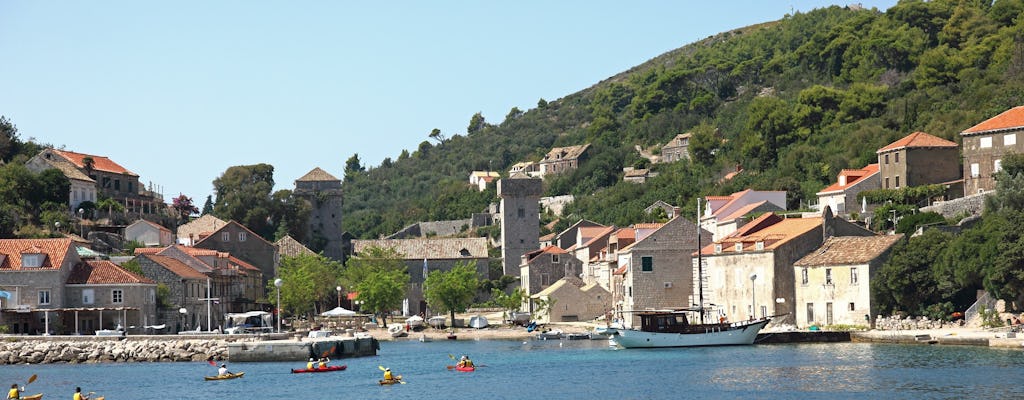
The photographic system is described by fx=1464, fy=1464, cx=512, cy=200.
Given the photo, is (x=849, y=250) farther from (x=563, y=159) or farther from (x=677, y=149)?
(x=563, y=159)

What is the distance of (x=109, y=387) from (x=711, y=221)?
47741mm

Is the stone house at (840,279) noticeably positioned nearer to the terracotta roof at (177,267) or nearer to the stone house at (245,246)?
the terracotta roof at (177,267)

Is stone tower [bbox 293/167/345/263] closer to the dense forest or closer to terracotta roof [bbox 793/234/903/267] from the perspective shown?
the dense forest

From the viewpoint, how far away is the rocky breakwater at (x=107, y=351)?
66.4m

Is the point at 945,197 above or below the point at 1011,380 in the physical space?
above

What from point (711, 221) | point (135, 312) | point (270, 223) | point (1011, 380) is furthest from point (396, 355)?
point (270, 223)

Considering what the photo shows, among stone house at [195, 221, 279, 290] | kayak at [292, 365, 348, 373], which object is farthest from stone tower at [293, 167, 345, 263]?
kayak at [292, 365, 348, 373]

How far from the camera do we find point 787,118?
11800cm

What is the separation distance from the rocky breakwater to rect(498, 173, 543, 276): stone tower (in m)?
55.5

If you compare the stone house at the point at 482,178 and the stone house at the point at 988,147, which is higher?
the stone house at the point at 482,178

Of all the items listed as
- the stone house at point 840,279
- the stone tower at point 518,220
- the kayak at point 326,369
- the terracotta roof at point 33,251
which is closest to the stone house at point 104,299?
the terracotta roof at point 33,251

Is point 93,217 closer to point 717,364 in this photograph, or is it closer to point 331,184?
point 331,184

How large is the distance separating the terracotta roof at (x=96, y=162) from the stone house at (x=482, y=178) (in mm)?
54859

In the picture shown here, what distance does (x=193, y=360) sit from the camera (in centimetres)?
6769
